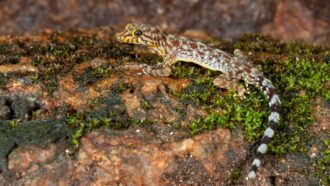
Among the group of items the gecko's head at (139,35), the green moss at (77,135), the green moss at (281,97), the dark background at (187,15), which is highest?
the gecko's head at (139,35)

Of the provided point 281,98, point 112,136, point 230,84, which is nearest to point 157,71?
point 230,84

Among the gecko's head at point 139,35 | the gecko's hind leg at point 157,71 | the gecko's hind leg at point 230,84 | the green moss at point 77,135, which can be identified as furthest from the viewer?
the gecko's head at point 139,35

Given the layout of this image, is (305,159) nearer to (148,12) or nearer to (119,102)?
(119,102)

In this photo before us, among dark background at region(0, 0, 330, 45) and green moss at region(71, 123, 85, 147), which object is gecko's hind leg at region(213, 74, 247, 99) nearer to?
green moss at region(71, 123, 85, 147)

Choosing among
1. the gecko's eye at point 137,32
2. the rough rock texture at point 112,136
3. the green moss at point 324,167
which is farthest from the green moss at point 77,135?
the green moss at point 324,167

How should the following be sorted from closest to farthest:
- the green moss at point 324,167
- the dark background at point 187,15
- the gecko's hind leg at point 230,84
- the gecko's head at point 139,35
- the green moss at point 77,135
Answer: the green moss at point 77,135 → the green moss at point 324,167 → the gecko's hind leg at point 230,84 → the gecko's head at point 139,35 → the dark background at point 187,15

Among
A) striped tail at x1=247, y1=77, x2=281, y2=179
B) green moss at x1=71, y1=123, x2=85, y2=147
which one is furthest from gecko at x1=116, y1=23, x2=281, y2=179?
green moss at x1=71, y1=123, x2=85, y2=147

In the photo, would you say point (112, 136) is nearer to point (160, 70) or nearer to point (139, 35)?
point (160, 70)

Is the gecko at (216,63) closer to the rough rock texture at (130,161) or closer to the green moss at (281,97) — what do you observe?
the green moss at (281,97)
